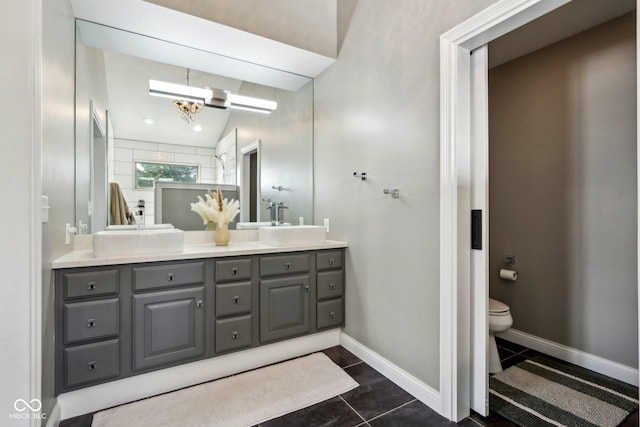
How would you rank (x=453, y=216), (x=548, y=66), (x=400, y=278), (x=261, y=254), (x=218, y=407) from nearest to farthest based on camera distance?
(x=453, y=216), (x=218, y=407), (x=400, y=278), (x=261, y=254), (x=548, y=66)

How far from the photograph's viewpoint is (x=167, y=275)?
1.86m

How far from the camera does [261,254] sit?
7.12ft

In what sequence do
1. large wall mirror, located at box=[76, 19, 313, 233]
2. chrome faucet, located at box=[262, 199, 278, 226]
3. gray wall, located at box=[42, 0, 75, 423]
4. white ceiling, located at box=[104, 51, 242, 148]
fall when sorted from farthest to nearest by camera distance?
chrome faucet, located at box=[262, 199, 278, 226] → white ceiling, located at box=[104, 51, 242, 148] → large wall mirror, located at box=[76, 19, 313, 233] → gray wall, located at box=[42, 0, 75, 423]

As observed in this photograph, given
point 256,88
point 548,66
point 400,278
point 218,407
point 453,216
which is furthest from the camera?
point 256,88

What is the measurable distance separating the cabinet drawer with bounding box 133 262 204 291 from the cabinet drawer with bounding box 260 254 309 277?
424mm

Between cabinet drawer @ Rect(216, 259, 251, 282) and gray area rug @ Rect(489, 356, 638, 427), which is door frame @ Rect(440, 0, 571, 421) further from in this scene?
cabinet drawer @ Rect(216, 259, 251, 282)

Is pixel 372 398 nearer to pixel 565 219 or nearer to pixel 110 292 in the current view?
pixel 110 292

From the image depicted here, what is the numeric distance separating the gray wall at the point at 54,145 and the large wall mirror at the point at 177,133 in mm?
181

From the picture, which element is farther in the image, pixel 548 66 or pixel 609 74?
pixel 548 66

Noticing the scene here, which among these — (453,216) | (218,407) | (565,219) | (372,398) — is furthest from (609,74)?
(218,407)

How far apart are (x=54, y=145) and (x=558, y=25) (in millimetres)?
3128

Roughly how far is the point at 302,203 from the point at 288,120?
2.60 feet

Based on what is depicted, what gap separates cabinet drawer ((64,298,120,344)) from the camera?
160 cm

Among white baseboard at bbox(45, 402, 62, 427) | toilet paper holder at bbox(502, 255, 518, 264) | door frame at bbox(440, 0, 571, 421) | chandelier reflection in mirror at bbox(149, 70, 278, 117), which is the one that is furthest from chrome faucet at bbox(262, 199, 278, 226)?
toilet paper holder at bbox(502, 255, 518, 264)
